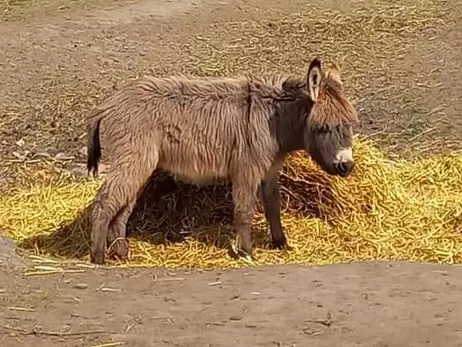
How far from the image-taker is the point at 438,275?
687cm

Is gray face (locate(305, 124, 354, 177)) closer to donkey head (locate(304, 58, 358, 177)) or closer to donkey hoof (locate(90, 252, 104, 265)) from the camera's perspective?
donkey head (locate(304, 58, 358, 177))

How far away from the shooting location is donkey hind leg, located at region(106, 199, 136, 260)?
8.41 meters

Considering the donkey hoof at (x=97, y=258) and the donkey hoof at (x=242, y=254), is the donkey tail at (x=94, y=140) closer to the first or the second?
the donkey hoof at (x=97, y=258)

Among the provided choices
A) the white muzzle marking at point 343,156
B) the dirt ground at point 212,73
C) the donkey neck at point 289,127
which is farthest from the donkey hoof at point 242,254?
the dirt ground at point 212,73

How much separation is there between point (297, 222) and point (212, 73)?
4732mm

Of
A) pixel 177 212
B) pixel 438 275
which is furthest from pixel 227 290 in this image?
pixel 177 212

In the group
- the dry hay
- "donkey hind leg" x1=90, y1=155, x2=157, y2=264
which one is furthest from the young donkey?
the dry hay

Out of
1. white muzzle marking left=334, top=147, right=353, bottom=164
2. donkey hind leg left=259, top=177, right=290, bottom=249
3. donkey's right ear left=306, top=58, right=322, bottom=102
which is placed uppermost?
donkey's right ear left=306, top=58, right=322, bottom=102

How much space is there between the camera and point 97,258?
26.8 feet

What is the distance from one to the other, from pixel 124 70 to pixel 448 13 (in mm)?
4576

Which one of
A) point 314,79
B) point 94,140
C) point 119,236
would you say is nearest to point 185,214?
point 119,236

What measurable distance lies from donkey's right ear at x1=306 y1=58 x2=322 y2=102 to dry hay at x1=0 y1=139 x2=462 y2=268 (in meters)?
1.05

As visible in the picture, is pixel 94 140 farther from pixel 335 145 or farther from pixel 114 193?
pixel 335 145

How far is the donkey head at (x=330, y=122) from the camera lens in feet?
27.2
